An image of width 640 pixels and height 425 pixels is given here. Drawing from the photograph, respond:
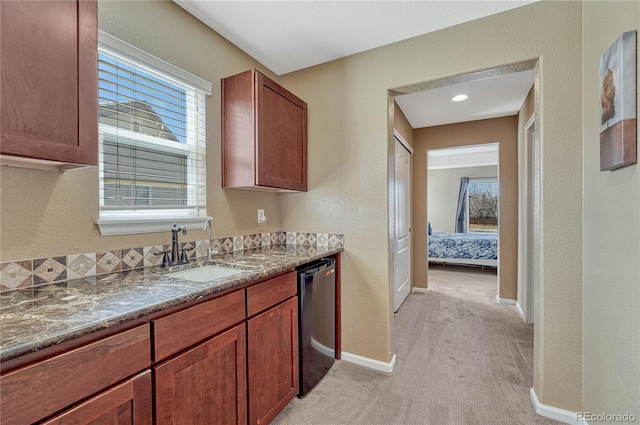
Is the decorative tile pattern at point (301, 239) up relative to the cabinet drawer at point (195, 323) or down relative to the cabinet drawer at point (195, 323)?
up

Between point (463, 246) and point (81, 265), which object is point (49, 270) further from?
point (463, 246)

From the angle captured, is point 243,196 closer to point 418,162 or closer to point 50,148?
point 50,148

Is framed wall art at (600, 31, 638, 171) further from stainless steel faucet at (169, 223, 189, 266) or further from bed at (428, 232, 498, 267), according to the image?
bed at (428, 232, 498, 267)

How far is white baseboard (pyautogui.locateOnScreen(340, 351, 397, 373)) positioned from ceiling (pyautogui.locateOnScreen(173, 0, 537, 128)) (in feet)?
8.48

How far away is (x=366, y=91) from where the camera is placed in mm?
2350

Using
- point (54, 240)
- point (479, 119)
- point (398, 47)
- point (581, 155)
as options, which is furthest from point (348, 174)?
point (479, 119)

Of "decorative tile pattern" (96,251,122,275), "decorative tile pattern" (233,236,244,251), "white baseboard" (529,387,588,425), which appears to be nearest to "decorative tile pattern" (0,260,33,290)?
"decorative tile pattern" (96,251,122,275)

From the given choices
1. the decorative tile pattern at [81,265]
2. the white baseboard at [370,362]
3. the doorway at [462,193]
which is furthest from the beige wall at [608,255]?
the doorway at [462,193]

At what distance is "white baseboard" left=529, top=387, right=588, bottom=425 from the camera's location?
1.70m

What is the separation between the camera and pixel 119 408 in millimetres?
925

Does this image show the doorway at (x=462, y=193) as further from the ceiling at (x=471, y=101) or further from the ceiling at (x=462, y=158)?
the ceiling at (x=471, y=101)

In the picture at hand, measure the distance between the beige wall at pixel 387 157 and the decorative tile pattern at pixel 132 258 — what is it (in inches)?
52.9

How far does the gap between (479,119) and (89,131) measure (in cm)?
435

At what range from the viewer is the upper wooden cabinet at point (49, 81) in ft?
3.09
